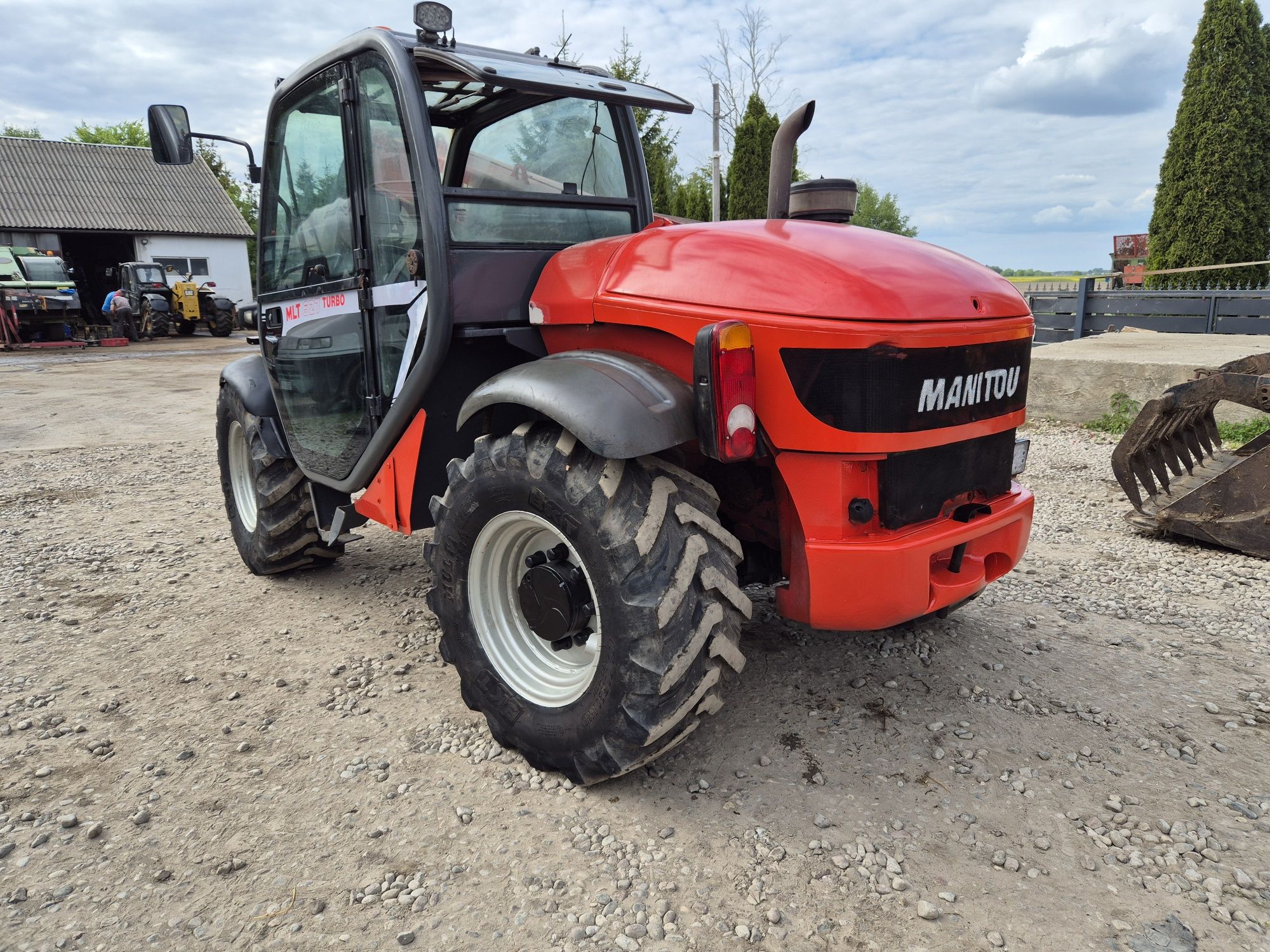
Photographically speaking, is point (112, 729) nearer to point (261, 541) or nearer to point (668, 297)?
point (261, 541)

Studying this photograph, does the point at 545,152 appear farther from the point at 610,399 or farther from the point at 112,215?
the point at 112,215

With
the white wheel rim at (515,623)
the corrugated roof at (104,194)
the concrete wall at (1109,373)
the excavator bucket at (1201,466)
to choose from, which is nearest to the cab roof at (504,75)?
the white wheel rim at (515,623)

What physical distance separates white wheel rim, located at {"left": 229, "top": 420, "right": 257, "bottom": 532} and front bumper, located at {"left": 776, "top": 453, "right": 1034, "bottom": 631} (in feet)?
10.3

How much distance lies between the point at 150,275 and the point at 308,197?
24606mm

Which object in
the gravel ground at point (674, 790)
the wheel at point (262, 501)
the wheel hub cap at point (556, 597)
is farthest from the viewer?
the wheel at point (262, 501)

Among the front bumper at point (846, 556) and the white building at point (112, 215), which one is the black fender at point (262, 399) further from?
the white building at point (112, 215)

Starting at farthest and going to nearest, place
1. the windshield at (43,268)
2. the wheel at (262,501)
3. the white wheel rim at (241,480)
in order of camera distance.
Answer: the windshield at (43,268) → the white wheel rim at (241,480) → the wheel at (262,501)

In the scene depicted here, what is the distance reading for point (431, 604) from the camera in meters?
2.67

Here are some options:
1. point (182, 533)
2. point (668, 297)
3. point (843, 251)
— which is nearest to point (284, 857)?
point (668, 297)

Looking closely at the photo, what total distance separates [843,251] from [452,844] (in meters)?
1.87

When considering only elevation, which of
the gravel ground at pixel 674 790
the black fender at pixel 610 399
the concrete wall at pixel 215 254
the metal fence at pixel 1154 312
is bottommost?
the gravel ground at pixel 674 790

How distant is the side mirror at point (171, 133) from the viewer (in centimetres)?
312

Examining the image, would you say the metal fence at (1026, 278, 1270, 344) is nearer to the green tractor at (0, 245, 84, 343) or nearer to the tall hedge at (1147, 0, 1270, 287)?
the tall hedge at (1147, 0, 1270, 287)

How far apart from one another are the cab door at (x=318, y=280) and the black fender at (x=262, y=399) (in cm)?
10
